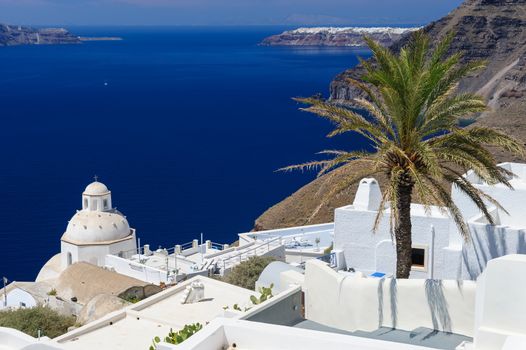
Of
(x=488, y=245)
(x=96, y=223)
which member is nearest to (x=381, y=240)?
(x=488, y=245)

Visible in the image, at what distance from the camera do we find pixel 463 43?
151000 millimetres

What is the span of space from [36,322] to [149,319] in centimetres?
889

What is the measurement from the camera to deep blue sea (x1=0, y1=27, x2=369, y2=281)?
192 ft

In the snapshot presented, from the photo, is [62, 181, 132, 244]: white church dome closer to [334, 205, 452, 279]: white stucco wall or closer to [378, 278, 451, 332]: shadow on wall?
[334, 205, 452, 279]: white stucco wall

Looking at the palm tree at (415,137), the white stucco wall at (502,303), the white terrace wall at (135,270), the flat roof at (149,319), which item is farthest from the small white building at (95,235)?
the white stucco wall at (502,303)

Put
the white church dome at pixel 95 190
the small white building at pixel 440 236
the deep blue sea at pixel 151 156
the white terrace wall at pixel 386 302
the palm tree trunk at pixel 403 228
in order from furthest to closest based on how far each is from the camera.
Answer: the deep blue sea at pixel 151 156, the white church dome at pixel 95 190, the small white building at pixel 440 236, the palm tree trunk at pixel 403 228, the white terrace wall at pixel 386 302

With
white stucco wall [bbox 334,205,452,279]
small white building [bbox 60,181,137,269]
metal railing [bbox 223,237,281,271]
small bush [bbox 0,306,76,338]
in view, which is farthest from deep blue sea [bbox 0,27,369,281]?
white stucco wall [bbox 334,205,452,279]

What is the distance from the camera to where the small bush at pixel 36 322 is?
21.2m

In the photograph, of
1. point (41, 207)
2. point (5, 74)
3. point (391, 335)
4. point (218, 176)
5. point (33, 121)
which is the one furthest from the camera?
point (5, 74)

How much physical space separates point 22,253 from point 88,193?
15.3 metres

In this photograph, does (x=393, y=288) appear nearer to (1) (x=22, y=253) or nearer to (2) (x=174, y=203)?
(1) (x=22, y=253)

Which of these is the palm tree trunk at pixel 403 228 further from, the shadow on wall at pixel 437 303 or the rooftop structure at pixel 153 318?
the rooftop structure at pixel 153 318

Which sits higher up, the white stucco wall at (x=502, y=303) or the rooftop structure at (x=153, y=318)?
the white stucco wall at (x=502, y=303)

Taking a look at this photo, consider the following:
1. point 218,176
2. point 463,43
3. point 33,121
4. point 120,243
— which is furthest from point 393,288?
point 463,43
